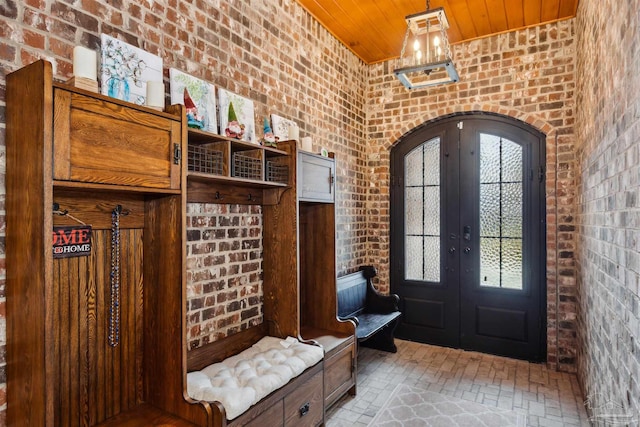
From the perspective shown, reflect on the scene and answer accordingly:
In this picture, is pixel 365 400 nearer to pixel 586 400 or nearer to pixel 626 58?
pixel 586 400

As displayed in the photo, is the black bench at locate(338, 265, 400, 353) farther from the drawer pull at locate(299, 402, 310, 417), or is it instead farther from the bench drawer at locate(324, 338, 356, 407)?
the drawer pull at locate(299, 402, 310, 417)

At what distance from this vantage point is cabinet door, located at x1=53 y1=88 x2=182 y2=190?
5.14 ft

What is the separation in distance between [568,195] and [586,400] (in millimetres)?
1883

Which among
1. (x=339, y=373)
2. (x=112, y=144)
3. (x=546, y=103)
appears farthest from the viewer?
(x=546, y=103)

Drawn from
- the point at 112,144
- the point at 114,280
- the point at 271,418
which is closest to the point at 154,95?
the point at 112,144

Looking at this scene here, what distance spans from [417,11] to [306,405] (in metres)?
3.56

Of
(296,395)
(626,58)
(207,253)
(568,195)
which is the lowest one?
(296,395)

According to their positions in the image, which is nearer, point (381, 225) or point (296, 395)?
point (296, 395)

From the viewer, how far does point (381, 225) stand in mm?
4984

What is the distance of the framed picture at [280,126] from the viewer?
3.28m

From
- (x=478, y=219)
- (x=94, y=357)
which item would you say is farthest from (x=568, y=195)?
(x=94, y=357)

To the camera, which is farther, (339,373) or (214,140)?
(339,373)

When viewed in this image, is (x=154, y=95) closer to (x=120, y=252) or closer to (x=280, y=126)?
(x=120, y=252)

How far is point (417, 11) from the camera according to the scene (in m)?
3.80
